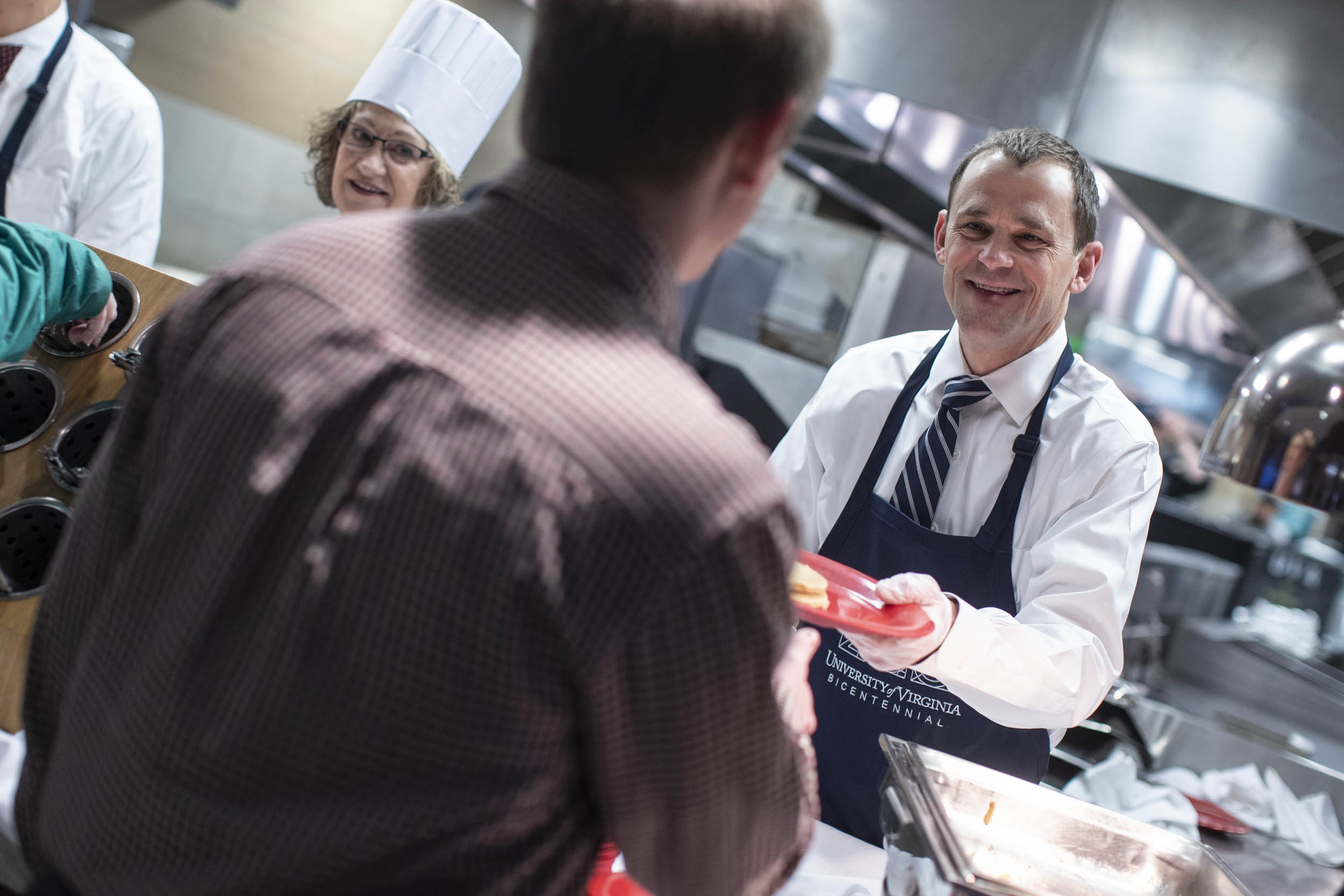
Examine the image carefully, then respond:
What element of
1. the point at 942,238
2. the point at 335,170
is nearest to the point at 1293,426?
the point at 942,238

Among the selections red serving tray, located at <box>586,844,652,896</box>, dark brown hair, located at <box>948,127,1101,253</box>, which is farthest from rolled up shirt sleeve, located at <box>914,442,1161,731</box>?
red serving tray, located at <box>586,844,652,896</box>

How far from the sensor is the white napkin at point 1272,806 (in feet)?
7.59

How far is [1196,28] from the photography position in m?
2.39

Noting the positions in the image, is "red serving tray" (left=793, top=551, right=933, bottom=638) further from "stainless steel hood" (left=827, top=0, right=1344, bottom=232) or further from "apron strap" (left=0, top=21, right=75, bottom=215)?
"apron strap" (left=0, top=21, right=75, bottom=215)

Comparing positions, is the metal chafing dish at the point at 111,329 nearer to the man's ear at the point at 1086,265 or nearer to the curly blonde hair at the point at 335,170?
the curly blonde hair at the point at 335,170

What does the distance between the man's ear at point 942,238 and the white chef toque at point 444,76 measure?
3.04ft

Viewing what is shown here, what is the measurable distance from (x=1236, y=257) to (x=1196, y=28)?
958 mm

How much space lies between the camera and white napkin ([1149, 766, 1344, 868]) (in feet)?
7.59

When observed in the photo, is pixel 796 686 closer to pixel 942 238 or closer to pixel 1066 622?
pixel 1066 622

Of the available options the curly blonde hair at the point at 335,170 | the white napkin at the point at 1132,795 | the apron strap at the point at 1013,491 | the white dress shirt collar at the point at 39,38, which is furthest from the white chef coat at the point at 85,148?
the white napkin at the point at 1132,795

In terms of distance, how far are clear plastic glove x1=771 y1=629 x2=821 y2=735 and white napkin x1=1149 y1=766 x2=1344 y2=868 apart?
2127mm

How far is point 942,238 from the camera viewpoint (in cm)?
178

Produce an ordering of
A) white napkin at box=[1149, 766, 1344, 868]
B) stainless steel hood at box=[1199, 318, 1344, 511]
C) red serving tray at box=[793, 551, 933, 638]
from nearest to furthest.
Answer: red serving tray at box=[793, 551, 933, 638] < stainless steel hood at box=[1199, 318, 1344, 511] < white napkin at box=[1149, 766, 1344, 868]

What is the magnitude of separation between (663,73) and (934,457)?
116 centimetres
